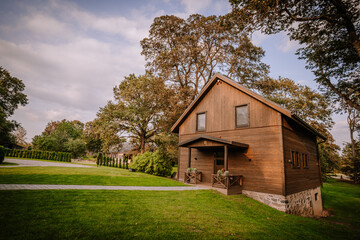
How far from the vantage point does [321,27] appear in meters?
11.7

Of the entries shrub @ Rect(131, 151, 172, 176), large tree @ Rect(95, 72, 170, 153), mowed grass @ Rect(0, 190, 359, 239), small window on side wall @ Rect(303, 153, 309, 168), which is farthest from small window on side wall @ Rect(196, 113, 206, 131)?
large tree @ Rect(95, 72, 170, 153)

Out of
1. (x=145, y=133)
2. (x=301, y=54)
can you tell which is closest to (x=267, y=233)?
(x=301, y=54)

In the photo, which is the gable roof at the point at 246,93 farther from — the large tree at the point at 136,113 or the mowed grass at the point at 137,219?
the large tree at the point at 136,113

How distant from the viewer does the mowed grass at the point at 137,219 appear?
4.45 metres

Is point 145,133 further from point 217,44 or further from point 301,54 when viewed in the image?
point 301,54

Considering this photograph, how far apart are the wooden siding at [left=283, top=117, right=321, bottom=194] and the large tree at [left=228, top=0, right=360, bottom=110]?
4263 millimetres

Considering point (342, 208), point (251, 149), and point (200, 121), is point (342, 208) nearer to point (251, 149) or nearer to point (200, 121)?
point (251, 149)

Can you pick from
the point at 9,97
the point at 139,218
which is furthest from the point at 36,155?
the point at 139,218

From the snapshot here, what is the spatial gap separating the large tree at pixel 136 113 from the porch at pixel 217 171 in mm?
12587

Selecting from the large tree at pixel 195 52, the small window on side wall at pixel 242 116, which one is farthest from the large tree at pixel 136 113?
the small window on side wall at pixel 242 116

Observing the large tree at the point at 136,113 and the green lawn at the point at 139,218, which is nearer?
the green lawn at the point at 139,218

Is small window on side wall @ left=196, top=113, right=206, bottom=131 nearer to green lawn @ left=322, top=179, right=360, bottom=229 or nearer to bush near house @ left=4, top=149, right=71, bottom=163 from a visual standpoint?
green lawn @ left=322, top=179, right=360, bottom=229

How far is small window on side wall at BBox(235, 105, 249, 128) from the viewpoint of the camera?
1204 centimetres

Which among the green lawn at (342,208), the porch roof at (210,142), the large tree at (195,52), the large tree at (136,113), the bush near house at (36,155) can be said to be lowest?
the green lawn at (342,208)
